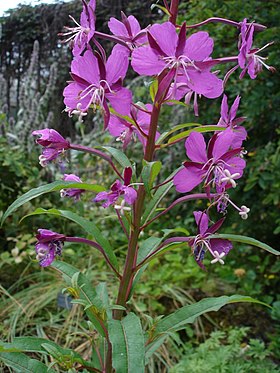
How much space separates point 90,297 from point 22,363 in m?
0.18

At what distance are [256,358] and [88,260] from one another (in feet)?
3.94

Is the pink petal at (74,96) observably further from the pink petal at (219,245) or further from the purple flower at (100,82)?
the pink petal at (219,245)

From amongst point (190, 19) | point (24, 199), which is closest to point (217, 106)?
point (190, 19)

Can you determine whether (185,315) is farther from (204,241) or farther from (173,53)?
(173,53)

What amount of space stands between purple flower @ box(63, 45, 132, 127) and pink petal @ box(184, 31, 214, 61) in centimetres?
10

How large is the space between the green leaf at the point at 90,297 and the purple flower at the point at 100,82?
0.37m

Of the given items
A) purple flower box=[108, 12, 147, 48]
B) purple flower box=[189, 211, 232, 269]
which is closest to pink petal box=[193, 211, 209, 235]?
purple flower box=[189, 211, 232, 269]

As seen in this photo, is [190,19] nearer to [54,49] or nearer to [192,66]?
[192,66]

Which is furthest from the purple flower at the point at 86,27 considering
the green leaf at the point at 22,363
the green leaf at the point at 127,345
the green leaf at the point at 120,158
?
the green leaf at the point at 22,363

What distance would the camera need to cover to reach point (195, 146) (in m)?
0.80

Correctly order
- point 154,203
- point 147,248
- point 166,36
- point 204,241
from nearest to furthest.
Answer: point 166,36
point 204,241
point 154,203
point 147,248

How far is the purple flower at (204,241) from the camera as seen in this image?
0.85m

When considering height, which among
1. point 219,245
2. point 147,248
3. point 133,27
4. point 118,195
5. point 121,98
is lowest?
point 147,248

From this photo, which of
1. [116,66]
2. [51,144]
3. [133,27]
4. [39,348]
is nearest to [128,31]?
[133,27]
